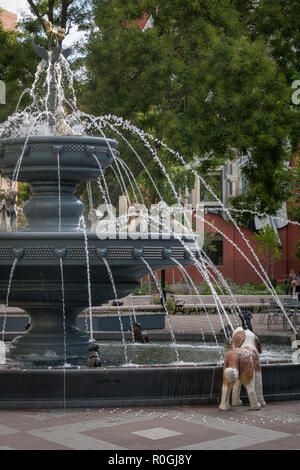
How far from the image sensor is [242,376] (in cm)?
1080

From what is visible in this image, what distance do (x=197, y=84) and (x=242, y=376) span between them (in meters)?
15.9

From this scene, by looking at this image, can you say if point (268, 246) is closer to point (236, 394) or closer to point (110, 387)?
point (236, 394)

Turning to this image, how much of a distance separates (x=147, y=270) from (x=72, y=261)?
1.47 metres

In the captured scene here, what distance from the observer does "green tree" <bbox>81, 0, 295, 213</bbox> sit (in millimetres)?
24547

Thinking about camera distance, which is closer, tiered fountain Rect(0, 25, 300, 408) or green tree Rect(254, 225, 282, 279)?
tiered fountain Rect(0, 25, 300, 408)

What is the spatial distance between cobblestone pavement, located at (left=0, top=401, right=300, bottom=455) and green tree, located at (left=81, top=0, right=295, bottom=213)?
1473cm

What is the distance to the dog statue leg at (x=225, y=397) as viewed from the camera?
10.8m

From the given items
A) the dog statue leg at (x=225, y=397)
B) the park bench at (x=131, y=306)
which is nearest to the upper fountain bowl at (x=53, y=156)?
the dog statue leg at (x=225, y=397)

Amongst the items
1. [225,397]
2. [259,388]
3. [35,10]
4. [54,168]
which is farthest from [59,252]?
[35,10]

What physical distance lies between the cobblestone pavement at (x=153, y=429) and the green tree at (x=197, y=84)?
1473 centimetres

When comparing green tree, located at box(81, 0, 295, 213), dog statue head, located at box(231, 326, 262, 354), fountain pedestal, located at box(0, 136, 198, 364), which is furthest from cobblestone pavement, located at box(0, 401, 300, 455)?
green tree, located at box(81, 0, 295, 213)

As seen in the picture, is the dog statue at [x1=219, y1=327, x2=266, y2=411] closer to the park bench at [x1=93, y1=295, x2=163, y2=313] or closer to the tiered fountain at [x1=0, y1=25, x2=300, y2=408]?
the tiered fountain at [x1=0, y1=25, x2=300, y2=408]
